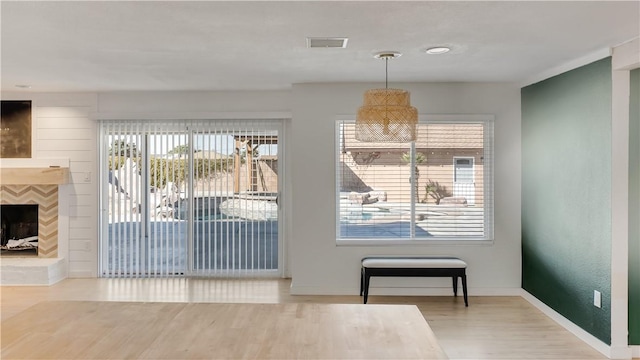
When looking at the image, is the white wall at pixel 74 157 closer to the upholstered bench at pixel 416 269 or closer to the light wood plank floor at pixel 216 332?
the upholstered bench at pixel 416 269

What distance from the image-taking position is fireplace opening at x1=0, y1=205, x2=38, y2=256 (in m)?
5.94

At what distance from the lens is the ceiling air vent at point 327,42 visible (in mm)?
3281

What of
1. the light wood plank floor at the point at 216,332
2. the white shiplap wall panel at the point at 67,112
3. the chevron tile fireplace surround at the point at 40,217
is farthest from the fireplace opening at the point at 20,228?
the light wood plank floor at the point at 216,332

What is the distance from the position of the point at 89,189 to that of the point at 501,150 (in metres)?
5.09

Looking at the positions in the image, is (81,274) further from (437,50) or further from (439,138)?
(437,50)

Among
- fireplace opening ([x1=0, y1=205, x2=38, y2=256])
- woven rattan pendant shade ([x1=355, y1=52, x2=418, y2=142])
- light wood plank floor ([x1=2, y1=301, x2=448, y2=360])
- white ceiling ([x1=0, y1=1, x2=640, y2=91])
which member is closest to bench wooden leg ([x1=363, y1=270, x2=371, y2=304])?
woven rattan pendant shade ([x1=355, y1=52, x2=418, y2=142])

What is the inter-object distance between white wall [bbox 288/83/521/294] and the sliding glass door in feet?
2.46

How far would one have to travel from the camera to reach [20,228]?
5988 mm

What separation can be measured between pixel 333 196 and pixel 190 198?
1.93 meters

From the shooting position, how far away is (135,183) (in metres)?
5.91

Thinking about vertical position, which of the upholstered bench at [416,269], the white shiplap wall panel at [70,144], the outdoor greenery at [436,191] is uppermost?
the white shiplap wall panel at [70,144]

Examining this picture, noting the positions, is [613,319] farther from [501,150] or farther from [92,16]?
[92,16]

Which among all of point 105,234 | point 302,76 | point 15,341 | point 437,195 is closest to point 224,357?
point 15,341

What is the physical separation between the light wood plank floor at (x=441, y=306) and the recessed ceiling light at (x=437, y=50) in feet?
7.72
